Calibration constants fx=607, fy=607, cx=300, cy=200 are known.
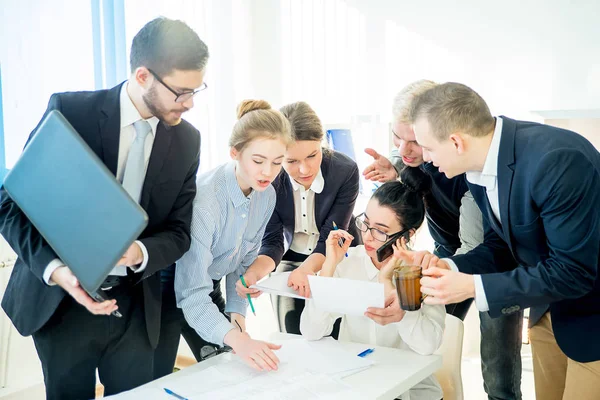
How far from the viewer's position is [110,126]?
190cm

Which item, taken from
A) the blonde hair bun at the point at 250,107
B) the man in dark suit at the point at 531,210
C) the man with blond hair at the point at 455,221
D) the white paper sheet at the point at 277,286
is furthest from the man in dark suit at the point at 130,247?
the man with blond hair at the point at 455,221

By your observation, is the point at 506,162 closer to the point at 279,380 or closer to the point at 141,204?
the point at 279,380

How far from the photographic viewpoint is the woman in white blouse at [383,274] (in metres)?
2.07

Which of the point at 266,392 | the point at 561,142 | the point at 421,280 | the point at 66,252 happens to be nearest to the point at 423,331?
the point at 421,280

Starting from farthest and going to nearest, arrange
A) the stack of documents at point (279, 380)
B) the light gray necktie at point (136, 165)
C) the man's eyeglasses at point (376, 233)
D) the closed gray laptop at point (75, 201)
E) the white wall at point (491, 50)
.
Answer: the white wall at point (491, 50), the man's eyeglasses at point (376, 233), the light gray necktie at point (136, 165), the stack of documents at point (279, 380), the closed gray laptop at point (75, 201)

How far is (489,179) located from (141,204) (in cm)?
112

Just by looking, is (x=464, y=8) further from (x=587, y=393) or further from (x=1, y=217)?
(x=1, y=217)

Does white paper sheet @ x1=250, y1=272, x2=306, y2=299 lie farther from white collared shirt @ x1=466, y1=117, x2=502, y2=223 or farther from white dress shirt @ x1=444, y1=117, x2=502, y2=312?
white collared shirt @ x1=466, y1=117, x2=502, y2=223

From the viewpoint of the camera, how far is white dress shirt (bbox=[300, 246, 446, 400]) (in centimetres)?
204

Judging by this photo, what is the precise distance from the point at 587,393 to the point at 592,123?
216 centimetres

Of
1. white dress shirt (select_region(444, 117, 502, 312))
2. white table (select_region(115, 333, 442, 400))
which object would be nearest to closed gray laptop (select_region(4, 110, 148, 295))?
white table (select_region(115, 333, 442, 400))

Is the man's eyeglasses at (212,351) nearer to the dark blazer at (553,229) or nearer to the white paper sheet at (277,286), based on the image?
the white paper sheet at (277,286)

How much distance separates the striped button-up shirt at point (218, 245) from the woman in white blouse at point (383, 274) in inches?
11.8

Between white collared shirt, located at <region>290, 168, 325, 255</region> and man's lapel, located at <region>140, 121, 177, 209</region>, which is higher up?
man's lapel, located at <region>140, 121, 177, 209</region>
